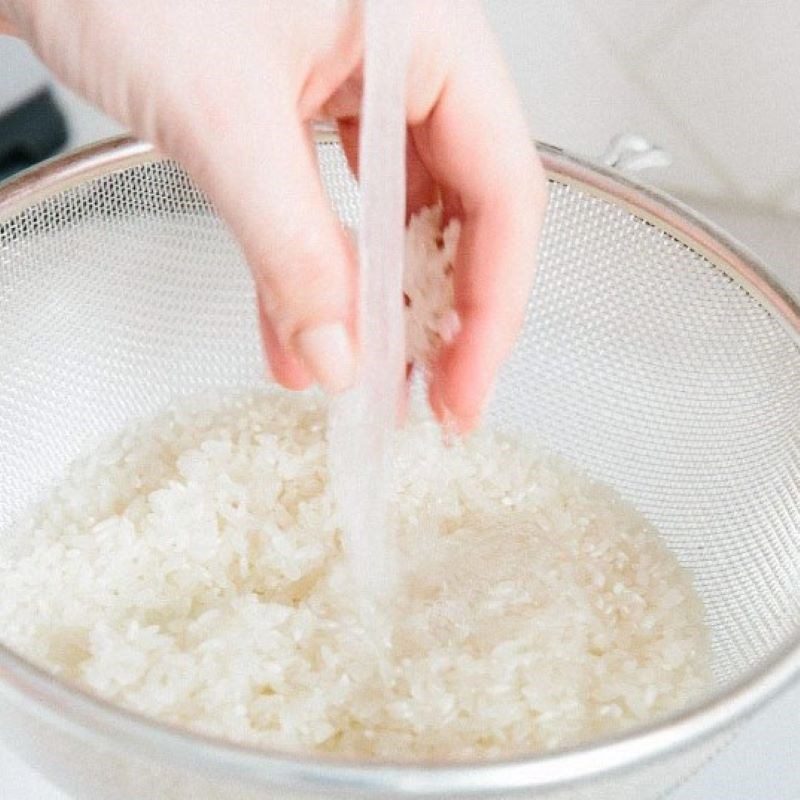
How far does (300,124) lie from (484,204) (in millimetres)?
169

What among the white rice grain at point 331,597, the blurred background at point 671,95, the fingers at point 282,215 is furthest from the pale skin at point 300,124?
the blurred background at point 671,95

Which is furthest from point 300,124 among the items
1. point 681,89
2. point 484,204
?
point 681,89

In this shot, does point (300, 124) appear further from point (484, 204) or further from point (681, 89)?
point (681, 89)

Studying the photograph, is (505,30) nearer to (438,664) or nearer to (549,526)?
(549,526)

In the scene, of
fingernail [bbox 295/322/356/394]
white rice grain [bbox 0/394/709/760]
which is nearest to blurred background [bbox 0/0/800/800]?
white rice grain [bbox 0/394/709/760]

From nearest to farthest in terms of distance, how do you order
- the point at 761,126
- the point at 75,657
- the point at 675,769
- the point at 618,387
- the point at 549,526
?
the point at 675,769 < the point at 75,657 < the point at 549,526 < the point at 618,387 < the point at 761,126

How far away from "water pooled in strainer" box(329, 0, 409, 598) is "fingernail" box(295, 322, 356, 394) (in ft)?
0.10

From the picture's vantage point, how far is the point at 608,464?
884 mm

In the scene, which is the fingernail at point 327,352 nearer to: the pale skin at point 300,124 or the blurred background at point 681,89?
the pale skin at point 300,124

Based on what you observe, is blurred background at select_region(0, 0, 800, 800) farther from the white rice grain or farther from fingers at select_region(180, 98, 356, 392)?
fingers at select_region(180, 98, 356, 392)

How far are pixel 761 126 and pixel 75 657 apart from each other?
0.77m

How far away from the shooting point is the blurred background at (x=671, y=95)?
3.39ft

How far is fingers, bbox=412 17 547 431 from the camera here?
632mm

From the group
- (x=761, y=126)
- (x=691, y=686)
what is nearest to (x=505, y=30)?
(x=761, y=126)
